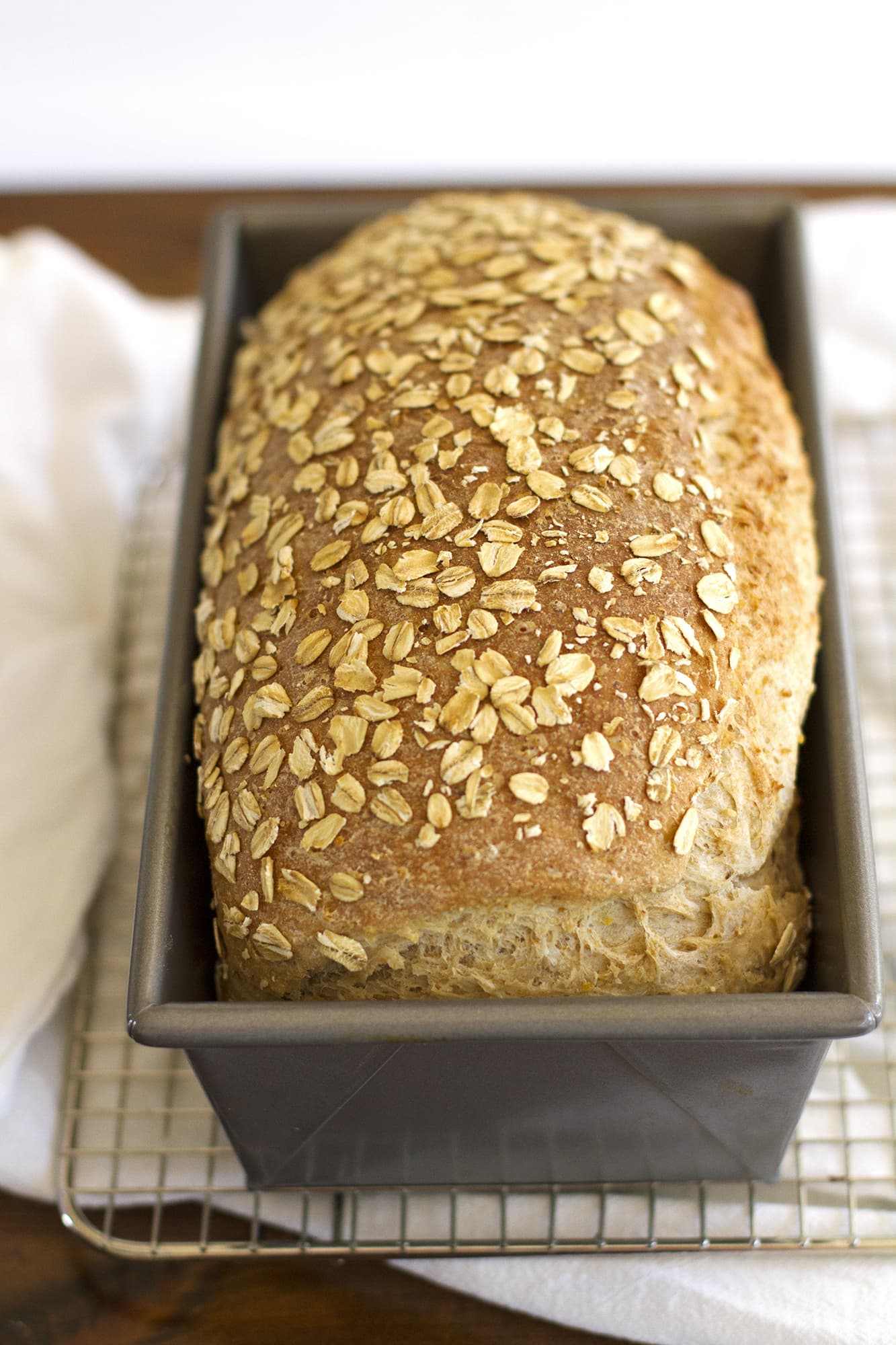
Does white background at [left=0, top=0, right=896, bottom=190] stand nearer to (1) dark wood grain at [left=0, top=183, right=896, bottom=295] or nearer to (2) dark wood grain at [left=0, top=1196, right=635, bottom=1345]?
(1) dark wood grain at [left=0, top=183, right=896, bottom=295]

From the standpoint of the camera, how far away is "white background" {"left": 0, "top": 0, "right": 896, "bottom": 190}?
2.12 meters

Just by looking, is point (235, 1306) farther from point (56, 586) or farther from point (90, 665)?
point (56, 586)

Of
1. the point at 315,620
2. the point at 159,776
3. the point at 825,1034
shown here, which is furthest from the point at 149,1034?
the point at 825,1034

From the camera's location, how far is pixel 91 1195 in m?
1.19

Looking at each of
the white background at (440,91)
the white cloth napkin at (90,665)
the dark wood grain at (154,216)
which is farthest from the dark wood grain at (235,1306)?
the white background at (440,91)

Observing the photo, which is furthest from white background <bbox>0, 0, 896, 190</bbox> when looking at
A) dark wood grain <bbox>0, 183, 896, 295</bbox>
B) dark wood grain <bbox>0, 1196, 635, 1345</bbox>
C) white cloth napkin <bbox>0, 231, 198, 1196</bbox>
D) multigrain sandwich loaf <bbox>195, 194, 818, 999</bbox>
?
dark wood grain <bbox>0, 1196, 635, 1345</bbox>

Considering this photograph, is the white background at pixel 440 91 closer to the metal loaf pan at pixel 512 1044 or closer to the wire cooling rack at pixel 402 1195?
the metal loaf pan at pixel 512 1044

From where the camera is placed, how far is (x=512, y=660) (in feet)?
3.42

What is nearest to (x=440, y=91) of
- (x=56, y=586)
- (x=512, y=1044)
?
(x=56, y=586)

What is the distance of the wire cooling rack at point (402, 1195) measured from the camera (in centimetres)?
114

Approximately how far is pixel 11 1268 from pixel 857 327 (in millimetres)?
1467

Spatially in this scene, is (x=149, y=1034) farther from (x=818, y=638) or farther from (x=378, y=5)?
(x=378, y=5)

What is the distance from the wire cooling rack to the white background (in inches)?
56.5

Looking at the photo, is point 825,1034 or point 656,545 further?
point 656,545
